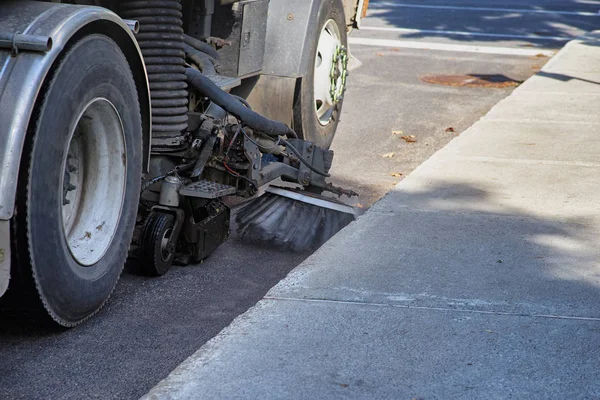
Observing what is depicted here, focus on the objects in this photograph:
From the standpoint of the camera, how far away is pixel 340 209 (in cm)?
529

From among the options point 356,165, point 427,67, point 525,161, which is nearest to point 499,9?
point 427,67

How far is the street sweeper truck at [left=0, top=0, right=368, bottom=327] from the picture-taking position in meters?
2.97

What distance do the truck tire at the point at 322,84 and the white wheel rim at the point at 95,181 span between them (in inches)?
89.7

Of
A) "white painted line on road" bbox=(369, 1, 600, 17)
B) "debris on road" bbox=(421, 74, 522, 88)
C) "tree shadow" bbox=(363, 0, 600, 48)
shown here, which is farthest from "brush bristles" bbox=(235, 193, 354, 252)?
"white painted line on road" bbox=(369, 1, 600, 17)

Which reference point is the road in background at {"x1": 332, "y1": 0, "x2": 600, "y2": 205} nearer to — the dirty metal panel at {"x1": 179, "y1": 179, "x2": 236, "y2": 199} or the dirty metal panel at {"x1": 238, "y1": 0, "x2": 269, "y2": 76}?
the dirty metal panel at {"x1": 238, "y1": 0, "x2": 269, "y2": 76}

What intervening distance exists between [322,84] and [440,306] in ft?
9.77

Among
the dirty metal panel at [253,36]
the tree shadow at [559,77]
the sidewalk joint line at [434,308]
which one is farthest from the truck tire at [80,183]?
the tree shadow at [559,77]

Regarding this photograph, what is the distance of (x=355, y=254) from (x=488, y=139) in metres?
3.05

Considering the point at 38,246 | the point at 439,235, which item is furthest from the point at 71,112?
the point at 439,235

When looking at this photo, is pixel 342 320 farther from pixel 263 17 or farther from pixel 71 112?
pixel 263 17

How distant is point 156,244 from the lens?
4.02m

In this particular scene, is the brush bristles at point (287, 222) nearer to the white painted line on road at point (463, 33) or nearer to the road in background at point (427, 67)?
the road in background at point (427, 67)

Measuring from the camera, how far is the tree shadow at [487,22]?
1506 centimetres

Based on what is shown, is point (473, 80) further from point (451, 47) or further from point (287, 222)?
point (287, 222)
